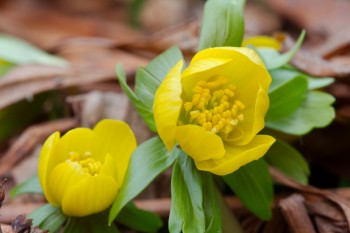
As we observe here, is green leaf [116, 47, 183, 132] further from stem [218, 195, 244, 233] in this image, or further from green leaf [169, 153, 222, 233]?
stem [218, 195, 244, 233]

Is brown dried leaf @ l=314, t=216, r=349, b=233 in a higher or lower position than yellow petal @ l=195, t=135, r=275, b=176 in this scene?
lower

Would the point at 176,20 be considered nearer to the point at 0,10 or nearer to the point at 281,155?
the point at 0,10

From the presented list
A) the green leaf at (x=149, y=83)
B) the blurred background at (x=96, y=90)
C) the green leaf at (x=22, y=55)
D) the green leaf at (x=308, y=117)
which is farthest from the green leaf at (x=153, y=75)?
the green leaf at (x=22, y=55)

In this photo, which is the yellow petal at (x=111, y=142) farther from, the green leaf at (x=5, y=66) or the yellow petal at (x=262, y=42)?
the green leaf at (x=5, y=66)

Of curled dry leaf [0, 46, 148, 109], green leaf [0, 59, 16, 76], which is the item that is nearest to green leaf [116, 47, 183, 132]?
curled dry leaf [0, 46, 148, 109]

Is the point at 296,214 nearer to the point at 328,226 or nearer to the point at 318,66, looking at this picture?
the point at 328,226
